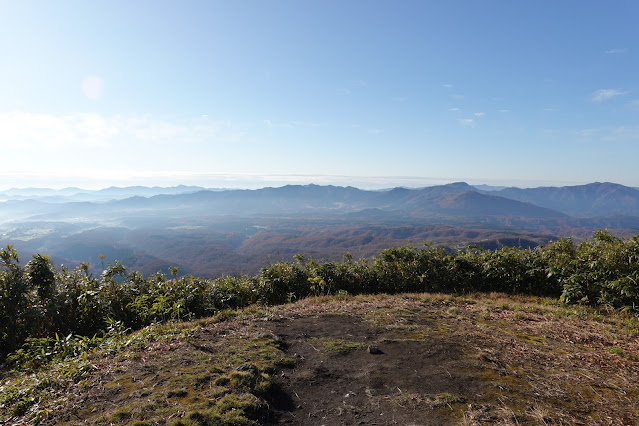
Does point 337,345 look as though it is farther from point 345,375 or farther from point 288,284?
point 288,284

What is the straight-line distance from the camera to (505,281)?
1013cm

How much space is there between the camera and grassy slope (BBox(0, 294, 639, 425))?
3.33 meters

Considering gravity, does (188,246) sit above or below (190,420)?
below

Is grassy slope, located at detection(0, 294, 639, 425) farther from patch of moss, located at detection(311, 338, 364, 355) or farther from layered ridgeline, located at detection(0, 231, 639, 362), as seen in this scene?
layered ridgeline, located at detection(0, 231, 639, 362)

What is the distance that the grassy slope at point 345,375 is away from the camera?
3.33 metres

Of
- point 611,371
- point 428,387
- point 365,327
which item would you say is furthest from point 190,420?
point 611,371

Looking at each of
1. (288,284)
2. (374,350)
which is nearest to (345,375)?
(374,350)

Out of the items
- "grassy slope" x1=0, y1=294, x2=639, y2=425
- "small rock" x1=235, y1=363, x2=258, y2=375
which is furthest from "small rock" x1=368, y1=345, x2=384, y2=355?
"small rock" x1=235, y1=363, x2=258, y2=375

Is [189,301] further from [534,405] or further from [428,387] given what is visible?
[534,405]

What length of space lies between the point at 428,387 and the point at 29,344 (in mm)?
7099

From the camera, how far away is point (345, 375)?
4.29 m

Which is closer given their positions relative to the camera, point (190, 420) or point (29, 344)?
point (190, 420)

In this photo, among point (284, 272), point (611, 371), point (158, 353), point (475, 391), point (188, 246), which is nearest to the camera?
point (475, 391)

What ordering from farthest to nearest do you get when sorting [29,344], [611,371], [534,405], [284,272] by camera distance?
[284,272] → [29,344] → [611,371] → [534,405]
